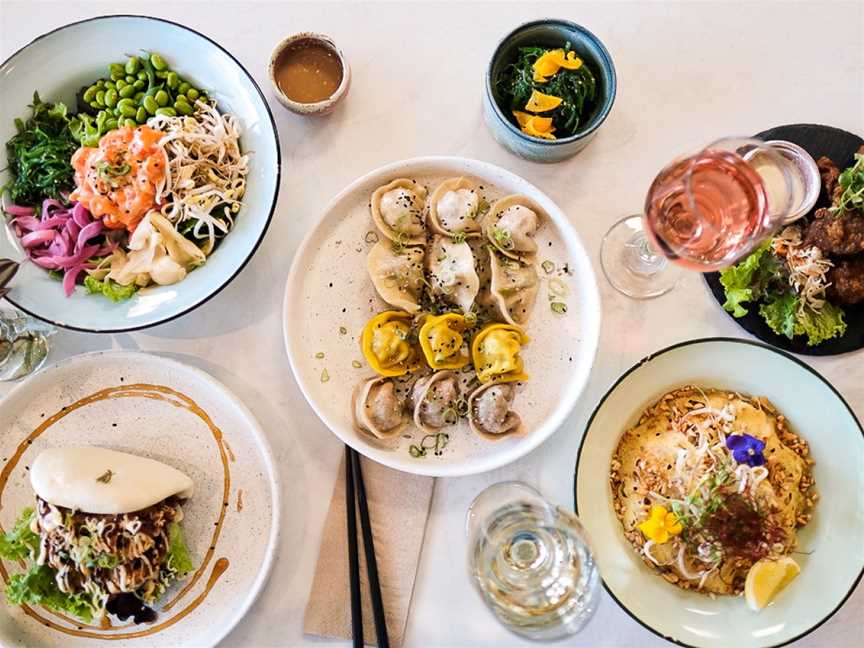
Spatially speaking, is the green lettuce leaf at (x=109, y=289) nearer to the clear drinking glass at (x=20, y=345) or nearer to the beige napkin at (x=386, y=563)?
the clear drinking glass at (x=20, y=345)

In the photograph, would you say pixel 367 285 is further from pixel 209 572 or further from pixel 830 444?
pixel 830 444

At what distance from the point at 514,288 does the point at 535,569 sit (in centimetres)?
73

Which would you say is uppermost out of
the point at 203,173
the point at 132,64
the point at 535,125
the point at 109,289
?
the point at 132,64

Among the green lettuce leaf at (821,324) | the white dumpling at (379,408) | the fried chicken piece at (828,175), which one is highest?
the fried chicken piece at (828,175)

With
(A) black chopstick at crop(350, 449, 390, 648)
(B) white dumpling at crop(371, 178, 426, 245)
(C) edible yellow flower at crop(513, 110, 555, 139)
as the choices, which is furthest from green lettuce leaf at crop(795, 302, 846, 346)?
(A) black chopstick at crop(350, 449, 390, 648)

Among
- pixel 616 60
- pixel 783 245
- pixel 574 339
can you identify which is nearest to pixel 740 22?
pixel 616 60

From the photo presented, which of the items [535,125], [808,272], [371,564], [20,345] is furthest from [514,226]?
[20,345]

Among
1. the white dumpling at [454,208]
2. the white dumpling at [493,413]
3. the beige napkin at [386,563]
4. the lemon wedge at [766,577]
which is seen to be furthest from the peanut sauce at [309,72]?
the lemon wedge at [766,577]

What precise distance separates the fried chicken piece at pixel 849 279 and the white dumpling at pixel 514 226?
0.77 meters

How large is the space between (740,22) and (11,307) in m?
2.23

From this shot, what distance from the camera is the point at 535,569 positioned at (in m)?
1.96

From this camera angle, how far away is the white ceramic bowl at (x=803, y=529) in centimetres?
193

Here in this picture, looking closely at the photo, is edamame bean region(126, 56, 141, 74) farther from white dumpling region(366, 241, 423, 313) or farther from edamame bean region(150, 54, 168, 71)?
white dumpling region(366, 241, 423, 313)

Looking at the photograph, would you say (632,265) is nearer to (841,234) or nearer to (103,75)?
(841,234)
